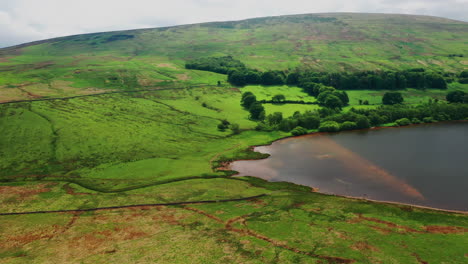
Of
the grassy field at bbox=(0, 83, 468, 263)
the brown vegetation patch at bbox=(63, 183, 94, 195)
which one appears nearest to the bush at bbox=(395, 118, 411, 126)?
the grassy field at bbox=(0, 83, 468, 263)

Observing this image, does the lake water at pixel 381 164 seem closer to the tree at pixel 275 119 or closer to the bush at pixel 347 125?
the bush at pixel 347 125

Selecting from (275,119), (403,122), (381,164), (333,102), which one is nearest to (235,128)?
(275,119)

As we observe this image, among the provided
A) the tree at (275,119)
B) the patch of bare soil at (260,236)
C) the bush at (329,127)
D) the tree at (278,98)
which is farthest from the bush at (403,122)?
the patch of bare soil at (260,236)

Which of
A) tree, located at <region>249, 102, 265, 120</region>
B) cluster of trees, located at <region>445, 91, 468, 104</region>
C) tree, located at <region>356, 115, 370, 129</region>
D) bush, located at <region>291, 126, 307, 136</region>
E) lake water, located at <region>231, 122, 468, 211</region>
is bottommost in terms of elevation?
lake water, located at <region>231, 122, 468, 211</region>

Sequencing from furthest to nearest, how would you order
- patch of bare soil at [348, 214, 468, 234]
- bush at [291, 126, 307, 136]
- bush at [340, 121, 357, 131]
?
bush at [340, 121, 357, 131] < bush at [291, 126, 307, 136] < patch of bare soil at [348, 214, 468, 234]

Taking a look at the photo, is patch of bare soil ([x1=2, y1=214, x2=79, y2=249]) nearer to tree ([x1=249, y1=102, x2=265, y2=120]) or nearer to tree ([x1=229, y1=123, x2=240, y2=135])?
tree ([x1=229, y1=123, x2=240, y2=135])

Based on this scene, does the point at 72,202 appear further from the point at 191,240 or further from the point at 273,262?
the point at 273,262

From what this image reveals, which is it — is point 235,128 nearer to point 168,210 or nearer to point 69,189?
point 168,210

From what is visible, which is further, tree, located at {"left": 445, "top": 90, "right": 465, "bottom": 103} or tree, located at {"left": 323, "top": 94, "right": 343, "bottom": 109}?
tree, located at {"left": 445, "top": 90, "right": 465, "bottom": 103}
